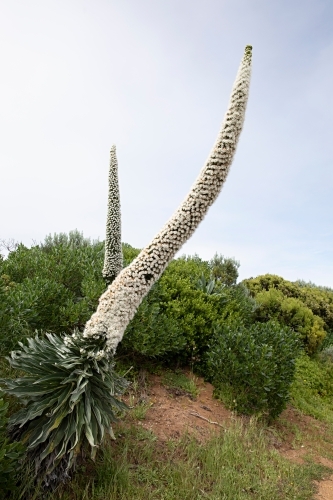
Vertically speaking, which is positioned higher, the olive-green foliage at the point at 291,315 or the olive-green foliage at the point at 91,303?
the olive-green foliage at the point at 291,315

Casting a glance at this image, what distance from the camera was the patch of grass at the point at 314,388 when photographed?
30.4 feet

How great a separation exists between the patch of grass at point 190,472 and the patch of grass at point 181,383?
3.77 feet

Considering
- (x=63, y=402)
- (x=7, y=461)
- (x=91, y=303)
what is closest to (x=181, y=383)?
(x=91, y=303)

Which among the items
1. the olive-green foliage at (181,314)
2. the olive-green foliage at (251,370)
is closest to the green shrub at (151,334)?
the olive-green foliage at (181,314)

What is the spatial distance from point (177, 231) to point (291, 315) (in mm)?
9943

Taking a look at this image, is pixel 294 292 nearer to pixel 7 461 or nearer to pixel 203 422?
pixel 203 422

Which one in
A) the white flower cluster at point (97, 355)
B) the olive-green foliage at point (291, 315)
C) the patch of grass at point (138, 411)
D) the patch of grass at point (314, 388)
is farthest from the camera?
the olive-green foliage at point (291, 315)

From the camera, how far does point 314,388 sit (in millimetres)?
10812

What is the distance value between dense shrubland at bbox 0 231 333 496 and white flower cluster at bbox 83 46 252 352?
7.22 ft

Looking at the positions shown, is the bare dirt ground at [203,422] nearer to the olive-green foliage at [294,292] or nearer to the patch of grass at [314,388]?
the patch of grass at [314,388]

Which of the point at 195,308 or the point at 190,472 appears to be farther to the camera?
the point at 195,308

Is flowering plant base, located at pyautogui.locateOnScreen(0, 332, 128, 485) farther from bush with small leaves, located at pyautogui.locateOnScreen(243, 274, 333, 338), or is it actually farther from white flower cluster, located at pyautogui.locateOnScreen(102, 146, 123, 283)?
bush with small leaves, located at pyautogui.locateOnScreen(243, 274, 333, 338)

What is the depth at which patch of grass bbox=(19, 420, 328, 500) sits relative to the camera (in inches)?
173

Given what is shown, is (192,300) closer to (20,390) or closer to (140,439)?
(140,439)
